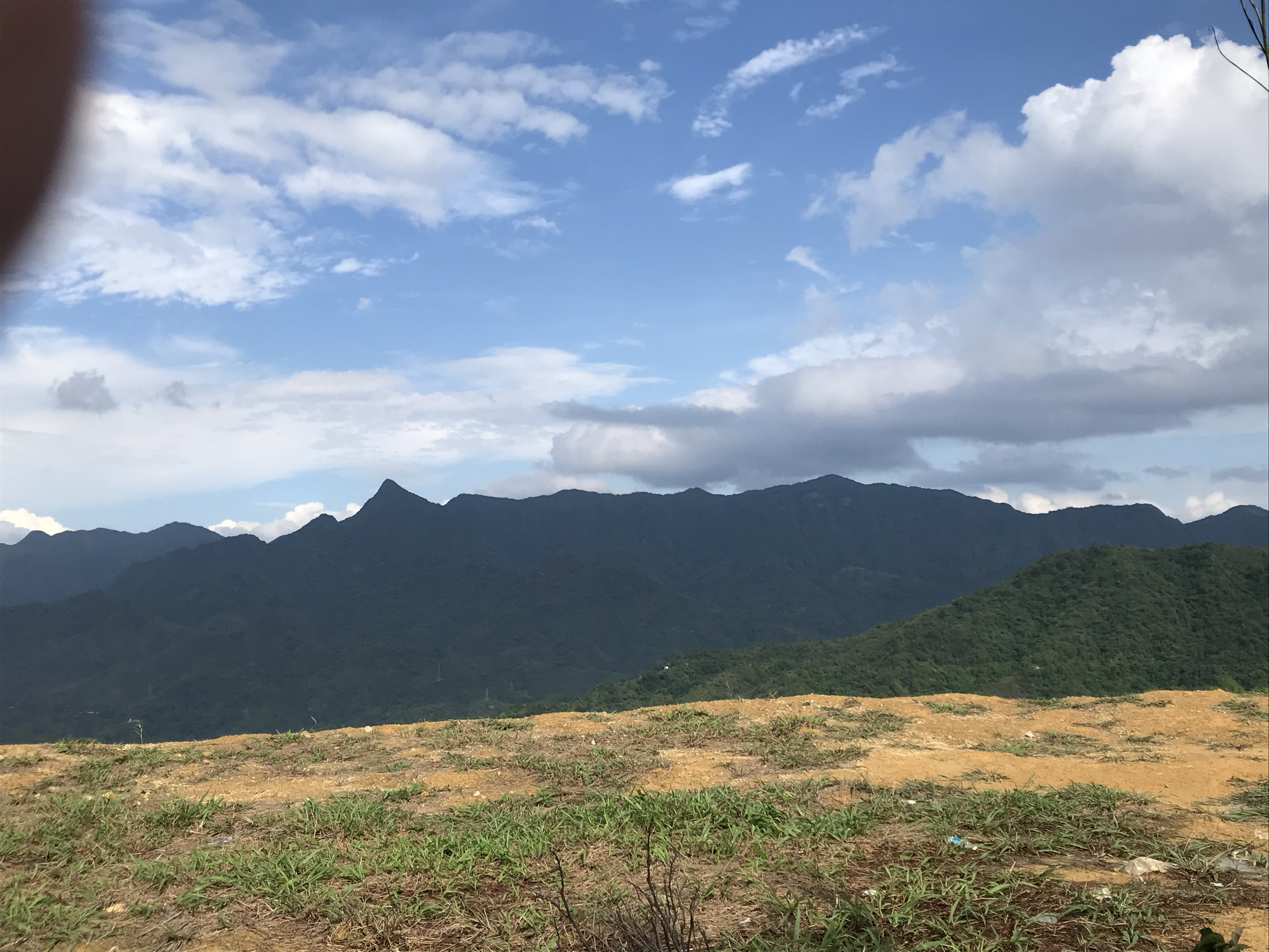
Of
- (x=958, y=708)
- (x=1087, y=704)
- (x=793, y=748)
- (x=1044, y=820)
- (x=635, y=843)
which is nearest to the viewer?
(x=635, y=843)

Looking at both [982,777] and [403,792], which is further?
[982,777]

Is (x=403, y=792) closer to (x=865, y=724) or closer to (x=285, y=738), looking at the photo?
(x=285, y=738)

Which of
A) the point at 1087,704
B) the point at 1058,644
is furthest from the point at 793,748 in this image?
the point at 1058,644

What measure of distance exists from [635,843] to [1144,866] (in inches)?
130

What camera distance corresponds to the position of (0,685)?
114 metres

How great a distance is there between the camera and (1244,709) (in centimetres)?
1292

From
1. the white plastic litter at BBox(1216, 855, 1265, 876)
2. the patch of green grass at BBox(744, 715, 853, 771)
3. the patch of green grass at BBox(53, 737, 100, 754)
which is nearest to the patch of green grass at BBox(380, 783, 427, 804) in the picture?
the patch of green grass at BBox(744, 715, 853, 771)

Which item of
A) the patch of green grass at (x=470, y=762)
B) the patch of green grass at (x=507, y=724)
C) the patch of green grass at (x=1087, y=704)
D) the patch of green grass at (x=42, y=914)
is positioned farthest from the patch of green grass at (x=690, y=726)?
the patch of green grass at (x=42, y=914)

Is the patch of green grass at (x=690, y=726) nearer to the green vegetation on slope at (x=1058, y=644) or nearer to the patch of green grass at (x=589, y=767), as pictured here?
the patch of green grass at (x=589, y=767)

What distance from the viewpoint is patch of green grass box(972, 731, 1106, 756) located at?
10.0 metres

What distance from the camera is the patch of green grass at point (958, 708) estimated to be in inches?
518

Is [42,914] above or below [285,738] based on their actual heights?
above

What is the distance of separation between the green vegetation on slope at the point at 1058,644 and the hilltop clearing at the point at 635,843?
39.5 metres

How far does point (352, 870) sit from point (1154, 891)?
4926 millimetres
